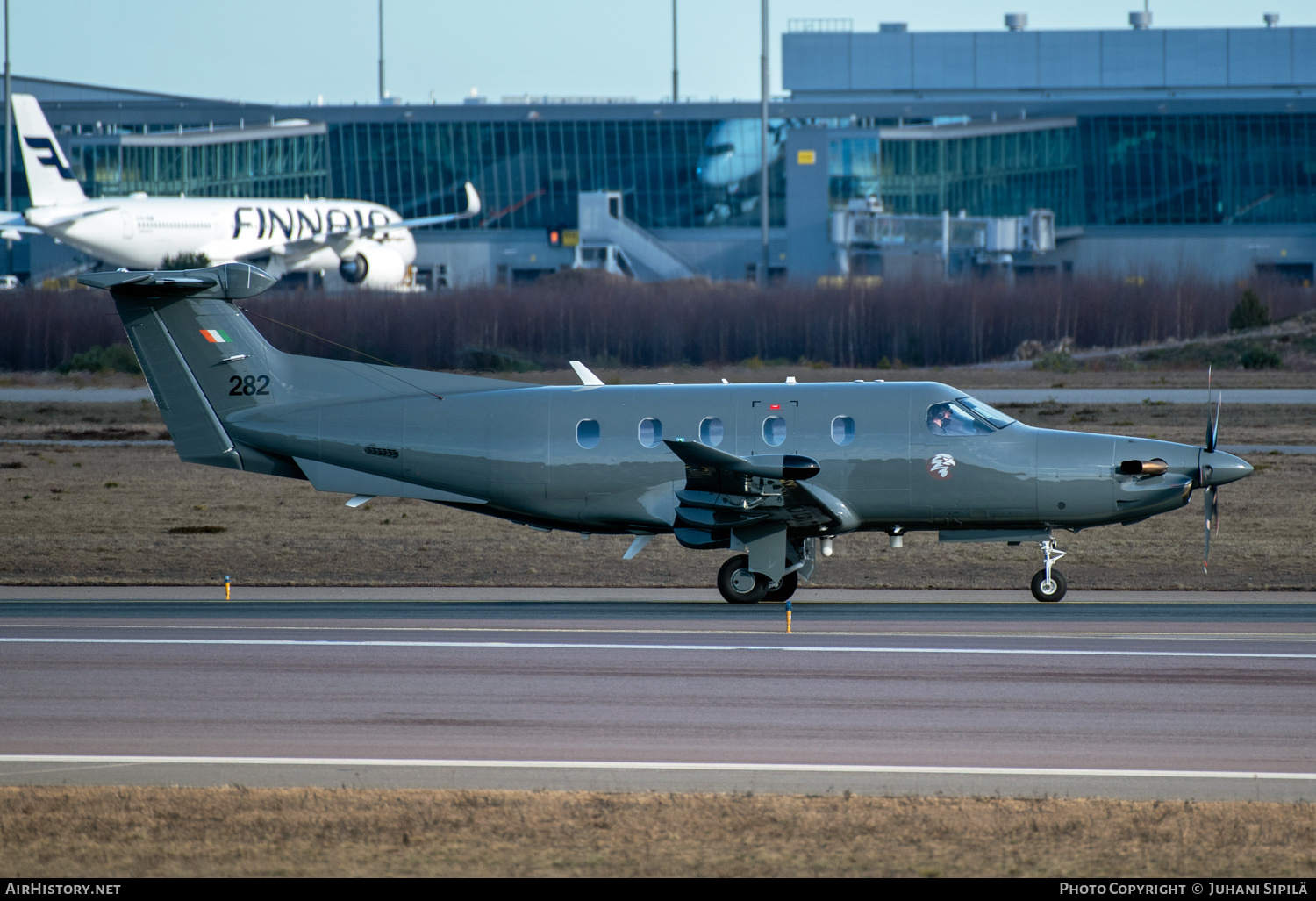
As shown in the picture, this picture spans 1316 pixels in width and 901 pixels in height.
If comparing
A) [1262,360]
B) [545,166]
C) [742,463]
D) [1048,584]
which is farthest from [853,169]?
[742,463]

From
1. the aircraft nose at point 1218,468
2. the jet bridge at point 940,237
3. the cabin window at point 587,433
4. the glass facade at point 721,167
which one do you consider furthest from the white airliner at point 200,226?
the aircraft nose at point 1218,468

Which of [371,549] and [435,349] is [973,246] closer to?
[435,349]

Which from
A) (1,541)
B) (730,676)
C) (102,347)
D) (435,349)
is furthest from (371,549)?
(102,347)

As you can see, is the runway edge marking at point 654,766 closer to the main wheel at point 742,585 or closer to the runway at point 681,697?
the runway at point 681,697

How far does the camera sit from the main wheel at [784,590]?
67.4ft

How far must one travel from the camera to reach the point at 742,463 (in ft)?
61.7

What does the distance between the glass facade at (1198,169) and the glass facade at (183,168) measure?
190ft

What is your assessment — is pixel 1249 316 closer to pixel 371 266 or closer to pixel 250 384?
pixel 371 266

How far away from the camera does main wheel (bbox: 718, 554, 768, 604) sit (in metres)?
19.9

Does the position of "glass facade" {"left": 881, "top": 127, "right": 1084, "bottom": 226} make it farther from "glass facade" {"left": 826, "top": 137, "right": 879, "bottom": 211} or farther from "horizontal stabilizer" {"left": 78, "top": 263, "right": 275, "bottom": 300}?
"horizontal stabilizer" {"left": 78, "top": 263, "right": 275, "bottom": 300}

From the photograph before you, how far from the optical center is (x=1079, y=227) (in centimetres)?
9838

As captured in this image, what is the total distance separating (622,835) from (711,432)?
11.2 metres
